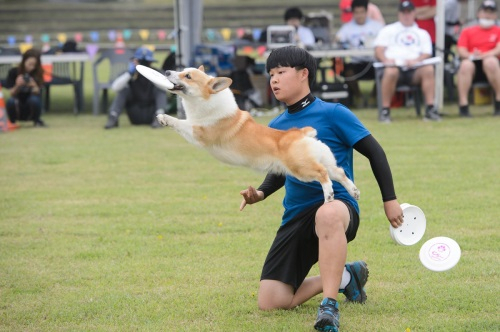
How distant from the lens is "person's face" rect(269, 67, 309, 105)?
4.62 m

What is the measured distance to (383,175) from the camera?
458cm

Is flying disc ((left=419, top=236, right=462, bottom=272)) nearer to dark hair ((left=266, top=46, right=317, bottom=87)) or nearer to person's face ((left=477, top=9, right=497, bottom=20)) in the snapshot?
dark hair ((left=266, top=46, right=317, bottom=87))

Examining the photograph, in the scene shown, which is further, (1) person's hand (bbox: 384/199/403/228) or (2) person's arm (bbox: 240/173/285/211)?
(2) person's arm (bbox: 240/173/285/211)

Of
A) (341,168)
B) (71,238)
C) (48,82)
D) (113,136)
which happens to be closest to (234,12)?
(48,82)

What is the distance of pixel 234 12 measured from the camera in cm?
2970

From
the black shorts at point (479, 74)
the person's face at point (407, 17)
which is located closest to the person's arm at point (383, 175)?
the person's face at point (407, 17)

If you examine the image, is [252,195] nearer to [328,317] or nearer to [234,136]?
[234,136]

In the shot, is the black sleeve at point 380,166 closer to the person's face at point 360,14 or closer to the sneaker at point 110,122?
the sneaker at point 110,122

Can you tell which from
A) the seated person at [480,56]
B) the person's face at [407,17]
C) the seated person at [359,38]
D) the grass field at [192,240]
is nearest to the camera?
the grass field at [192,240]

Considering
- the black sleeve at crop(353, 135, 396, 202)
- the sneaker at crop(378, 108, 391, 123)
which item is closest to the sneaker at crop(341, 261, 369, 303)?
the black sleeve at crop(353, 135, 396, 202)

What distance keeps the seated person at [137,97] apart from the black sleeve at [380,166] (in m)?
8.95

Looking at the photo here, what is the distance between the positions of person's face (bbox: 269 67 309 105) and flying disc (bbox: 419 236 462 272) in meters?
1.18

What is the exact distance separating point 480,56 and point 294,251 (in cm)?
914

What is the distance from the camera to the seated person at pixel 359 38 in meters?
14.6
